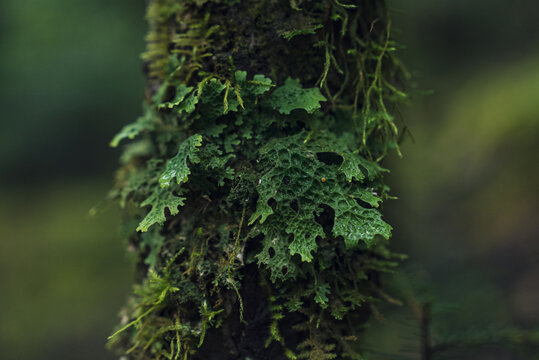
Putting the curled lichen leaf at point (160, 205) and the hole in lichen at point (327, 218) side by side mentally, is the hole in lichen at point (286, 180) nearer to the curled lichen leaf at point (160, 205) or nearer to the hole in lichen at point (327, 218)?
the hole in lichen at point (327, 218)

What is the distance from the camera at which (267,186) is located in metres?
1.04

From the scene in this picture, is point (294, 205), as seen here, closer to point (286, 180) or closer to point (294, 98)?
point (286, 180)

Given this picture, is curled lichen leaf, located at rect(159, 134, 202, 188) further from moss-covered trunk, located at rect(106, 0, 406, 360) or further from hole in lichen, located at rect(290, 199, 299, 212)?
hole in lichen, located at rect(290, 199, 299, 212)

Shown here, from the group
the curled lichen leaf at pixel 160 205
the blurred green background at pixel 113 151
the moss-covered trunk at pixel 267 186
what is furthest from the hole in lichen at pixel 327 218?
the blurred green background at pixel 113 151

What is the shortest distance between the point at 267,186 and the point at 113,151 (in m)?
5.45

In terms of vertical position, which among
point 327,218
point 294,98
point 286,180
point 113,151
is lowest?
point 113,151

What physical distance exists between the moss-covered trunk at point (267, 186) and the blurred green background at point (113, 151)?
2459mm

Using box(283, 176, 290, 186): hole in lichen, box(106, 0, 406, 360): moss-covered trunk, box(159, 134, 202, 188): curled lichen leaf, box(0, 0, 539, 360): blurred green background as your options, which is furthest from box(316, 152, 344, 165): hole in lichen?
box(0, 0, 539, 360): blurred green background

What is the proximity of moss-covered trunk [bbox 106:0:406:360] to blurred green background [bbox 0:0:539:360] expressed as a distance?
8.07ft

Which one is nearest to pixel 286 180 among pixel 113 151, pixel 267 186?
pixel 267 186

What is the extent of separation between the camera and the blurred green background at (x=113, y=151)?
370cm

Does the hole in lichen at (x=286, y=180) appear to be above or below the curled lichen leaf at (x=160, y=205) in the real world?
above

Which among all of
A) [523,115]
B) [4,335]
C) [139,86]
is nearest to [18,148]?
[139,86]

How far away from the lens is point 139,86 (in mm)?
5320
